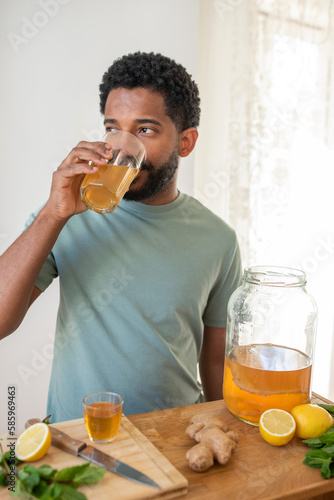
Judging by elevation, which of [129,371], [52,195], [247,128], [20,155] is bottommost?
[129,371]

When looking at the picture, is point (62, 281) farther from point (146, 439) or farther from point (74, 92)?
point (74, 92)

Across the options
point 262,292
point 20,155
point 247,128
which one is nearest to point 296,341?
point 262,292

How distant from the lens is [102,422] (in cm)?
84

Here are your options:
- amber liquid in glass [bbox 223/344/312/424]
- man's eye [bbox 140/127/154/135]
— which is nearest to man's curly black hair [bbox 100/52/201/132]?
man's eye [bbox 140/127/154/135]

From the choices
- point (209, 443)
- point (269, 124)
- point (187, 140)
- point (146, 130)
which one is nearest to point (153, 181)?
point (146, 130)

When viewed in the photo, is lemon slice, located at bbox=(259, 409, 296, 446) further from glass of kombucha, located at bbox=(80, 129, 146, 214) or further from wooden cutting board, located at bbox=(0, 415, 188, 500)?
glass of kombucha, located at bbox=(80, 129, 146, 214)

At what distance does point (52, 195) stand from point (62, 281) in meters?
0.35

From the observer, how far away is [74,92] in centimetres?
217

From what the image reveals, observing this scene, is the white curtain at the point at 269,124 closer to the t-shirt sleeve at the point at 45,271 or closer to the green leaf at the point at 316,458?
the t-shirt sleeve at the point at 45,271

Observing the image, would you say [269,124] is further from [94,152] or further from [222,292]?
[94,152]

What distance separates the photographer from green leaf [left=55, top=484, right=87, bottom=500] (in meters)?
0.68

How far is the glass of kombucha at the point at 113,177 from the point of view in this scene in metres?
1.10

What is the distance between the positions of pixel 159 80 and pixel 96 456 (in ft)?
3.52

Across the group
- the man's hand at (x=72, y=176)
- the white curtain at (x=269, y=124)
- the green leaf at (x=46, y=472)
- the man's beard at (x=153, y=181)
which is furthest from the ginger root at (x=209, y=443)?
the white curtain at (x=269, y=124)
